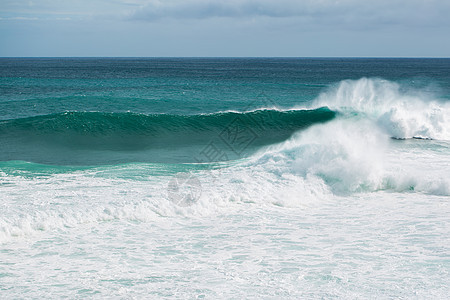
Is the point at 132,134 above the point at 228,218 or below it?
above

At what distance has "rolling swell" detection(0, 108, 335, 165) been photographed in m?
13.6

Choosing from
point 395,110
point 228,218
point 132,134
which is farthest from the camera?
point 132,134

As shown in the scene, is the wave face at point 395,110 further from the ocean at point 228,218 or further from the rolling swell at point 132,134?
the rolling swell at point 132,134

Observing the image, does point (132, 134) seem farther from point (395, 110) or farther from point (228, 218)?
point (395, 110)

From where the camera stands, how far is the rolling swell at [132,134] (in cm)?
1357

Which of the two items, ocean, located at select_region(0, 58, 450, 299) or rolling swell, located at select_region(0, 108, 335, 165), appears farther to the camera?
rolling swell, located at select_region(0, 108, 335, 165)

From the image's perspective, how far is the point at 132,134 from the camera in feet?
55.9

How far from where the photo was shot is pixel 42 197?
8.02 meters

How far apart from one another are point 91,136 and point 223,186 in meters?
9.11

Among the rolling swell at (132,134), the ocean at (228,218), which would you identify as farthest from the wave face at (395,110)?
the rolling swell at (132,134)

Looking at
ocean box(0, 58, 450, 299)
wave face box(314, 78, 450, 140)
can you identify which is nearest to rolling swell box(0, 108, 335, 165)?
ocean box(0, 58, 450, 299)

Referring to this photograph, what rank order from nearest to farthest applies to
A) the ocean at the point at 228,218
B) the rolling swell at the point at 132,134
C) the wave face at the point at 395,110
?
the ocean at the point at 228,218 → the rolling swell at the point at 132,134 → the wave face at the point at 395,110

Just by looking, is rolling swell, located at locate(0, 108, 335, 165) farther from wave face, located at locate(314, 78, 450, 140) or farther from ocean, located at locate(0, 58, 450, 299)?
wave face, located at locate(314, 78, 450, 140)

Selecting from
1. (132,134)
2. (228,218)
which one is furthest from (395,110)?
(228,218)
